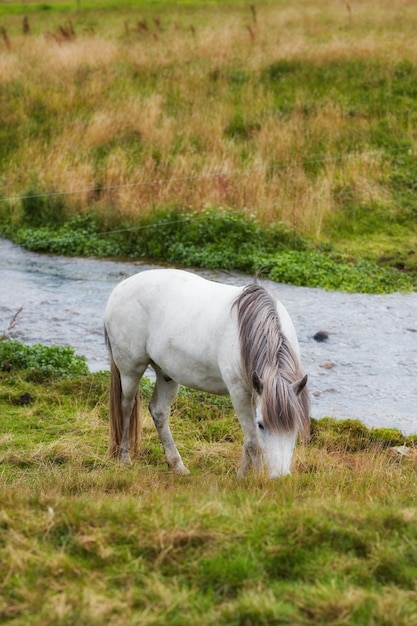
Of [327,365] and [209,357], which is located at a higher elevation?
[209,357]

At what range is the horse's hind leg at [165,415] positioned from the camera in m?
6.69

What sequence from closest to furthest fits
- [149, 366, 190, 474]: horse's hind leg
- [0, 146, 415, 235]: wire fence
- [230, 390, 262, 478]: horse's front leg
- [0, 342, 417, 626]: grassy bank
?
[0, 342, 417, 626]: grassy bank
[230, 390, 262, 478]: horse's front leg
[149, 366, 190, 474]: horse's hind leg
[0, 146, 415, 235]: wire fence

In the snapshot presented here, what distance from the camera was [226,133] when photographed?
1541cm

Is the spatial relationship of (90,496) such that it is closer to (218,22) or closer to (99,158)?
(99,158)

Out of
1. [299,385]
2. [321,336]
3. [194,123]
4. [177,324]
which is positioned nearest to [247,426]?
[299,385]

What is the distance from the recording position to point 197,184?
13.4 m

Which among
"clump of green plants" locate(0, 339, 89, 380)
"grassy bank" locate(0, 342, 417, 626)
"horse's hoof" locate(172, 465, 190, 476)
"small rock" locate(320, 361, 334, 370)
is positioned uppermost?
"grassy bank" locate(0, 342, 417, 626)

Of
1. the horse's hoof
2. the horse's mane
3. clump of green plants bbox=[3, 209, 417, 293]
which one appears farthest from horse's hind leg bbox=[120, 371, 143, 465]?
clump of green plants bbox=[3, 209, 417, 293]

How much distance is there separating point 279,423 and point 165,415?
Answer: 1803 mm

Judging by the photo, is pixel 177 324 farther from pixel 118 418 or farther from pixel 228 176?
pixel 228 176

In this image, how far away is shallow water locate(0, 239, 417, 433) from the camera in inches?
328

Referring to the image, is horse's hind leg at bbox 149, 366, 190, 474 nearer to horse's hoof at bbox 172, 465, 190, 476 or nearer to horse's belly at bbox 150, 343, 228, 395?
horse's hoof at bbox 172, 465, 190, 476

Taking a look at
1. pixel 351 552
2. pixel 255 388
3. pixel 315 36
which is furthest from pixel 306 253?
pixel 315 36

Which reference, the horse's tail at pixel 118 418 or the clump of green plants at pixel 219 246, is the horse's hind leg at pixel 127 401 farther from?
the clump of green plants at pixel 219 246
